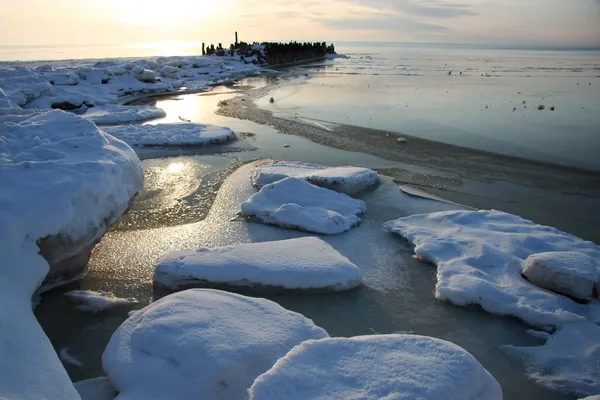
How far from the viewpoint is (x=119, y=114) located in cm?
1323

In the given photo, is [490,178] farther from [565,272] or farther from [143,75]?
[143,75]

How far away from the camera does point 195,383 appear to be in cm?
266

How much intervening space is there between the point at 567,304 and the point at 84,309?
14.7 ft

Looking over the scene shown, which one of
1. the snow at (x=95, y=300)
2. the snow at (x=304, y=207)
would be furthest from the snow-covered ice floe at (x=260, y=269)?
the snow at (x=304, y=207)

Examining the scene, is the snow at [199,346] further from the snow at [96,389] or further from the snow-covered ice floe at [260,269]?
the snow-covered ice floe at [260,269]

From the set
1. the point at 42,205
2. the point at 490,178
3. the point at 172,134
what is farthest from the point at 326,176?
the point at 172,134

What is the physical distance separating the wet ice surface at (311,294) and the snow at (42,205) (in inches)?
18.4

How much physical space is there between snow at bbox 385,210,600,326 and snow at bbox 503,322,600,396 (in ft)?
0.52

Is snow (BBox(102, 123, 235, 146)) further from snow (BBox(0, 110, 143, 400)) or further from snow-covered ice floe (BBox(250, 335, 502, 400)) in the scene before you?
snow-covered ice floe (BBox(250, 335, 502, 400))

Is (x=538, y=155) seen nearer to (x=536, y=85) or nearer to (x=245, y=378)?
(x=245, y=378)

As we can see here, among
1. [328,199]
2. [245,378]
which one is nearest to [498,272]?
[328,199]

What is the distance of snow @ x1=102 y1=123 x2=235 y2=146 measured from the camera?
9.80m

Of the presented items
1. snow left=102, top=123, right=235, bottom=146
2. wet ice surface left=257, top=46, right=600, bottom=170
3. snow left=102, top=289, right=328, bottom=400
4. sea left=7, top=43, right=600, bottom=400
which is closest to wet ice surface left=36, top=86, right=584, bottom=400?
sea left=7, top=43, right=600, bottom=400

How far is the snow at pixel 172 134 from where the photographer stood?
9.80 metres
